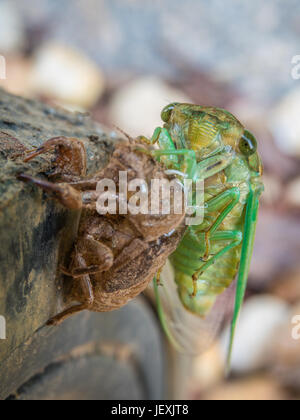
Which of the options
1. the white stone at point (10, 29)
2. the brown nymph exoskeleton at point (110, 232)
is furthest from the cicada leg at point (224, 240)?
the white stone at point (10, 29)

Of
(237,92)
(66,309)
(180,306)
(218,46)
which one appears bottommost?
(66,309)

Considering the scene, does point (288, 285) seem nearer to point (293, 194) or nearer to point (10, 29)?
point (293, 194)

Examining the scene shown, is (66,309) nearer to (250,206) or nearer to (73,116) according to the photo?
(250,206)

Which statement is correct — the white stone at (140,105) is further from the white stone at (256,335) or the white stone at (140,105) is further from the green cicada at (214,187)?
the green cicada at (214,187)
